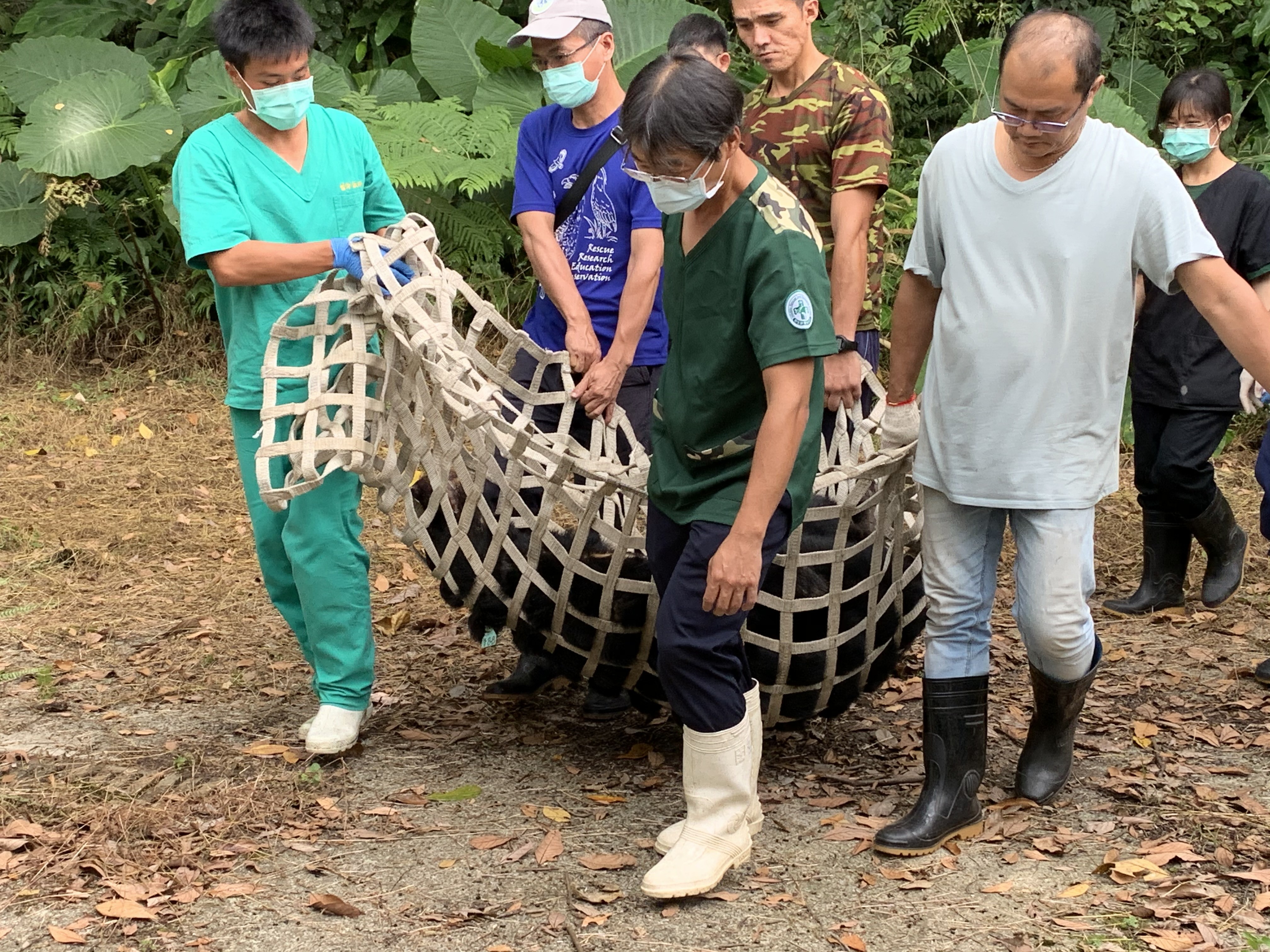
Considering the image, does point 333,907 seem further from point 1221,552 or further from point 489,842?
point 1221,552

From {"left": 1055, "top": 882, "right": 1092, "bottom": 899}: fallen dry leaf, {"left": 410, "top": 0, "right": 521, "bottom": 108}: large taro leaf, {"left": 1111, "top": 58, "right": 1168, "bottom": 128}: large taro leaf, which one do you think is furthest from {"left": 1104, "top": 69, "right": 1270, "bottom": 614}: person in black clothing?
{"left": 410, "top": 0, "right": 521, "bottom": 108}: large taro leaf

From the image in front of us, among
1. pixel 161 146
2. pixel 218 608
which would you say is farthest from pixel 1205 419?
pixel 161 146

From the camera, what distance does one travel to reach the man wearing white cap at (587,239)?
3885 mm

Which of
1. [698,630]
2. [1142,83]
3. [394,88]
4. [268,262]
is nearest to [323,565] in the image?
[268,262]

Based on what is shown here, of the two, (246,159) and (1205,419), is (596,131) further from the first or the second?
(1205,419)

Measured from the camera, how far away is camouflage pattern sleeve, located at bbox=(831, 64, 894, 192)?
362 centimetres

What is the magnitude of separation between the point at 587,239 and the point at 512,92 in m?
4.39

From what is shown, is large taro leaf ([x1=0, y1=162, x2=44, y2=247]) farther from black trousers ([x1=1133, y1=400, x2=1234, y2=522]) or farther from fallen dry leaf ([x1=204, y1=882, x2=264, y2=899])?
black trousers ([x1=1133, y1=400, x2=1234, y2=522])

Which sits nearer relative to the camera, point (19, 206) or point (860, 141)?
point (860, 141)

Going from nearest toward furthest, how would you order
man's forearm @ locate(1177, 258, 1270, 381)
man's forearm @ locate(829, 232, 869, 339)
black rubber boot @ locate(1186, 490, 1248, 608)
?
man's forearm @ locate(1177, 258, 1270, 381) → man's forearm @ locate(829, 232, 869, 339) → black rubber boot @ locate(1186, 490, 1248, 608)

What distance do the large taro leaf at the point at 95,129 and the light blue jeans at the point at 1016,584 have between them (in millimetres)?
5882

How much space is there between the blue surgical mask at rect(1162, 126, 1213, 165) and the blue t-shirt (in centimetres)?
181

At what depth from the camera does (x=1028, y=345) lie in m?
2.88

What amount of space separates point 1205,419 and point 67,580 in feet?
14.1
